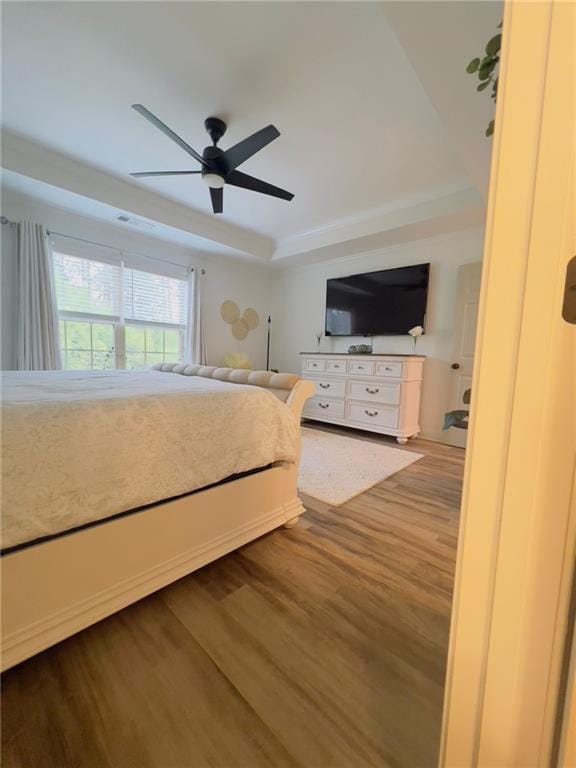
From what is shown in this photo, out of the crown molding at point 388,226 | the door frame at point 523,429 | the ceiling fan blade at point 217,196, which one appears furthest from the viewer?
the crown molding at point 388,226

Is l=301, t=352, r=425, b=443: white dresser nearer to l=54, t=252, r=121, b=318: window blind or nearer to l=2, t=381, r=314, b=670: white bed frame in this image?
l=2, t=381, r=314, b=670: white bed frame

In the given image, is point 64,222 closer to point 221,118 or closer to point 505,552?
point 221,118

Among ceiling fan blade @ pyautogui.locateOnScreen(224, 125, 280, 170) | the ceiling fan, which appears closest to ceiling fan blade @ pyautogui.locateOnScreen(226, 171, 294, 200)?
the ceiling fan

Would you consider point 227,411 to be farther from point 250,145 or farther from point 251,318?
point 251,318

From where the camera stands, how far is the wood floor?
0.75m

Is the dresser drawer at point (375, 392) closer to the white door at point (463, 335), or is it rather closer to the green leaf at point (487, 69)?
the white door at point (463, 335)

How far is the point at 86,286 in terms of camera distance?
11.1 ft

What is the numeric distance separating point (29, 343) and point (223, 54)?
9.38ft

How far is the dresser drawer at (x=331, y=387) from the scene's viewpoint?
3775 millimetres

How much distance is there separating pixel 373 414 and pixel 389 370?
1.75 ft

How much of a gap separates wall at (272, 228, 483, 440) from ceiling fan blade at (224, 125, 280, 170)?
88.9 inches

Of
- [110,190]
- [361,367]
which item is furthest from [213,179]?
[361,367]

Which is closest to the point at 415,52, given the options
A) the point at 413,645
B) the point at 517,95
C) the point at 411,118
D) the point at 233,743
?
the point at 411,118

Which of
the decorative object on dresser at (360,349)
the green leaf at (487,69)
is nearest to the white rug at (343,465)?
the decorative object on dresser at (360,349)
